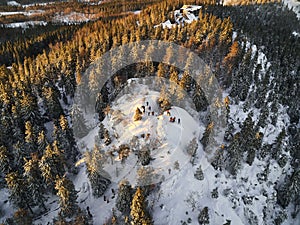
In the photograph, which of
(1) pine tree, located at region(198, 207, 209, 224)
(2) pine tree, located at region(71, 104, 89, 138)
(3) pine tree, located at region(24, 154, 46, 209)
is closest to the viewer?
(1) pine tree, located at region(198, 207, 209, 224)

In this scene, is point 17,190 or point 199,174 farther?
point 199,174

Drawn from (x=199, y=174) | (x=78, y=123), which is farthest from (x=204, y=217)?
(x=78, y=123)

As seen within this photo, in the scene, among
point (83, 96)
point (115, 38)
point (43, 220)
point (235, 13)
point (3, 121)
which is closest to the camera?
point (43, 220)

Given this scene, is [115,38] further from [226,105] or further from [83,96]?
[226,105]

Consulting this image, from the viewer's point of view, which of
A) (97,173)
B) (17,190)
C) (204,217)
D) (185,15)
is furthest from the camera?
(185,15)

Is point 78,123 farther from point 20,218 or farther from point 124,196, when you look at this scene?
point 124,196

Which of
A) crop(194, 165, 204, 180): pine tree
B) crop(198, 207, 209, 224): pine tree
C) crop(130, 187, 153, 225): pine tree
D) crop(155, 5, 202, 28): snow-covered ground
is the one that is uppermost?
crop(155, 5, 202, 28): snow-covered ground

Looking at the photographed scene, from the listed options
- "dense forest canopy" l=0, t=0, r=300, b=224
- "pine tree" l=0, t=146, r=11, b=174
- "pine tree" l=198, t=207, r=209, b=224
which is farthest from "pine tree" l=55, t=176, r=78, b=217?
"pine tree" l=198, t=207, r=209, b=224

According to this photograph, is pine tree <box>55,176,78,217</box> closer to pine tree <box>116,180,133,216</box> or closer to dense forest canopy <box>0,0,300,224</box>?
dense forest canopy <box>0,0,300,224</box>

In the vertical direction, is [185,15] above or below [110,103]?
above

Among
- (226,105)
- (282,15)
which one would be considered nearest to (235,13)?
(282,15)

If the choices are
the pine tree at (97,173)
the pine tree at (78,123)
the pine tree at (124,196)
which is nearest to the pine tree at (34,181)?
the pine tree at (97,173)
